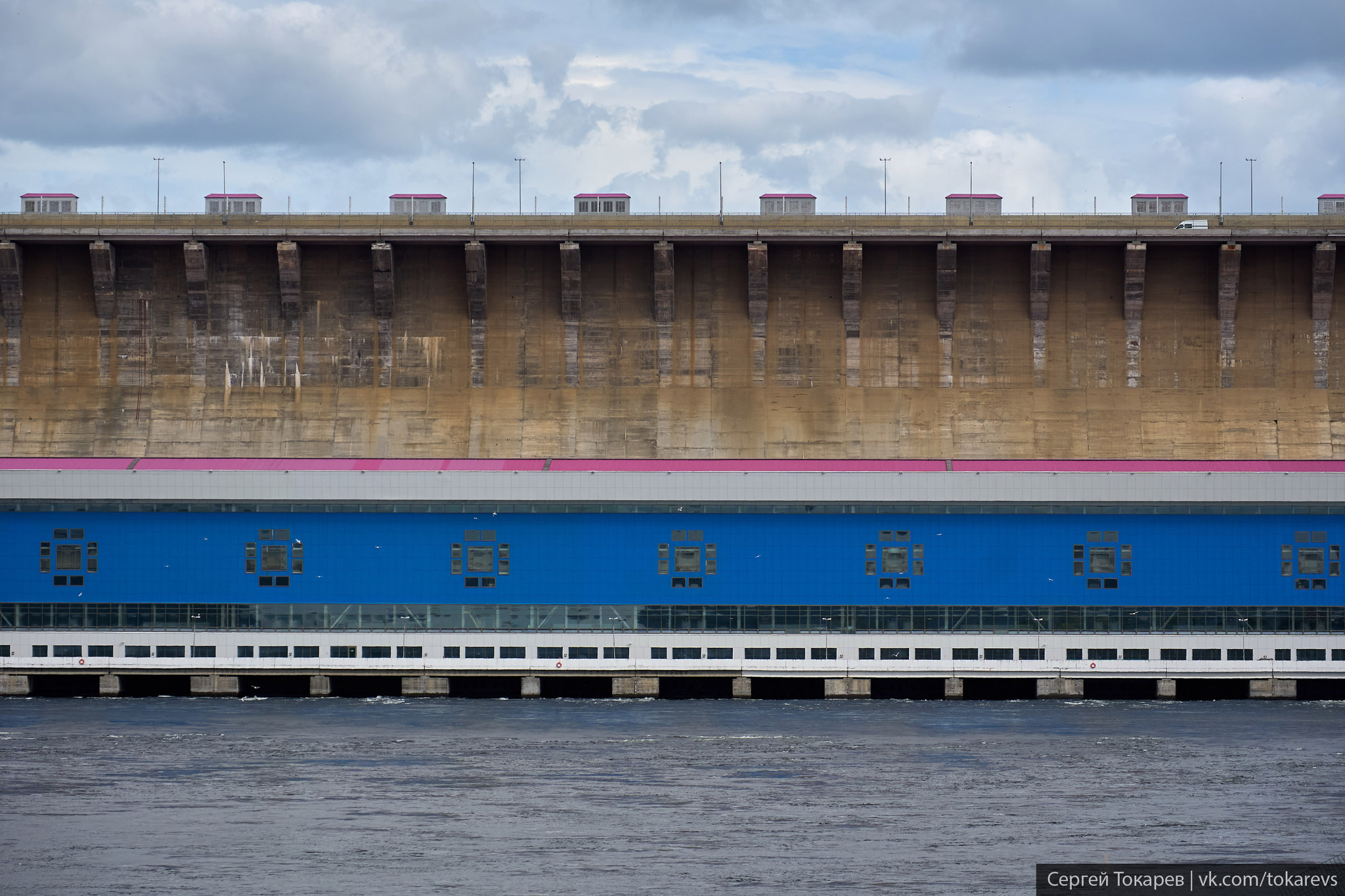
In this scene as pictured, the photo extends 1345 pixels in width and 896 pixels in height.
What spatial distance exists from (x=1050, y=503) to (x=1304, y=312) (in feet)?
75.2

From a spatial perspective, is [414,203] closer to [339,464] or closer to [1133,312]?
[339,464]

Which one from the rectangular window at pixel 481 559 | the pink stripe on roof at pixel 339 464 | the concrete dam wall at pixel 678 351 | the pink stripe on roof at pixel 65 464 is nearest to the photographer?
the rectangular window at pixel 481 559

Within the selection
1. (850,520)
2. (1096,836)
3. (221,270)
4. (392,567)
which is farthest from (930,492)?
(221,270)

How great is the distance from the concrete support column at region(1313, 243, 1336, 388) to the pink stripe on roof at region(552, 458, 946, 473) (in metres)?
22.6

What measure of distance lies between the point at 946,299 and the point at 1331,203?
22.8 meters

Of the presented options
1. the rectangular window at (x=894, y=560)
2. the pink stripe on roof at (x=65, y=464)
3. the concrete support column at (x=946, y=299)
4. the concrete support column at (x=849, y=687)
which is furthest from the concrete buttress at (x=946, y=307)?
the pink stripe on roof at (x=65, y=464)

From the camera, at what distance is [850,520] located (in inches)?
3349

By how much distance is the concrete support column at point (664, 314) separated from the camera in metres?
97.5

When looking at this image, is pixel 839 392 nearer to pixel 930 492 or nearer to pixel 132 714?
pixel 930 492

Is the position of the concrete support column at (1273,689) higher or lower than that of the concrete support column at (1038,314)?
lower

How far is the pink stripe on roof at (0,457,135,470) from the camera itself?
86.5 metres

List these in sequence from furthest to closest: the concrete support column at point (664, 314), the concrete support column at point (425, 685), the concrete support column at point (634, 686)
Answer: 1. the concrete support column at point (664, 314)
2. the concrete support column at point (634, 686)
3. the concrete support column at point (425, 685)

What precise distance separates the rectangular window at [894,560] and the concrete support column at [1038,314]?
57.0ft

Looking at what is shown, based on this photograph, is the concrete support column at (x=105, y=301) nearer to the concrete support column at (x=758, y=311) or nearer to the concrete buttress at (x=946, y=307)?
the concrete support column at (x=758, y=311)
